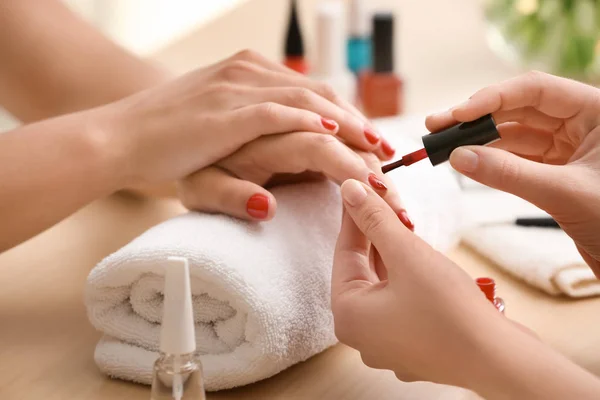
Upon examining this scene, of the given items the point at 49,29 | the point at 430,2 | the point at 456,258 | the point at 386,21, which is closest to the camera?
the point at 456,258

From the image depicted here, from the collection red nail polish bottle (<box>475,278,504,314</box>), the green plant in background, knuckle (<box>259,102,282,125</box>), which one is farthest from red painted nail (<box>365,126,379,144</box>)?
the green plant in background

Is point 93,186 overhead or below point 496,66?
below

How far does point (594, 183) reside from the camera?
0.73 m

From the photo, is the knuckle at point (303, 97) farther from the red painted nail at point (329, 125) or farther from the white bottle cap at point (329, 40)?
the white bottle cap at point (329, 40)

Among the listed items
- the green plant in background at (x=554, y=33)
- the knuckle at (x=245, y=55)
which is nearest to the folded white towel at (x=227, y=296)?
the knuckle at (x=245, y=55)

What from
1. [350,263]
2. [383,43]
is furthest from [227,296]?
[383,43]

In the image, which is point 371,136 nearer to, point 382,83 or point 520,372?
point 520,372

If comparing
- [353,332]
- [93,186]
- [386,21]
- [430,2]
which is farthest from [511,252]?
[430,2]

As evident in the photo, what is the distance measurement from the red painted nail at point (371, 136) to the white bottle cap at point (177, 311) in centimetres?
36

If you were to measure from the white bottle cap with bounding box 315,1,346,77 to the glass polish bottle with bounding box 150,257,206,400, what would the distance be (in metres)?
1.08

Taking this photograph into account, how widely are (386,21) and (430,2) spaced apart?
0.62 meters

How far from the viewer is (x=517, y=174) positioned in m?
0.72

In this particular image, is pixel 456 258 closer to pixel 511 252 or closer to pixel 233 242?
pixel 511 252

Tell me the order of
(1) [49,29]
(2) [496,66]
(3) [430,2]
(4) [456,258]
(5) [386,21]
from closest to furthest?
(4) [456,258], (1) [49,29], (5) [386,21], (2) [496,66], (3) [430,2]
